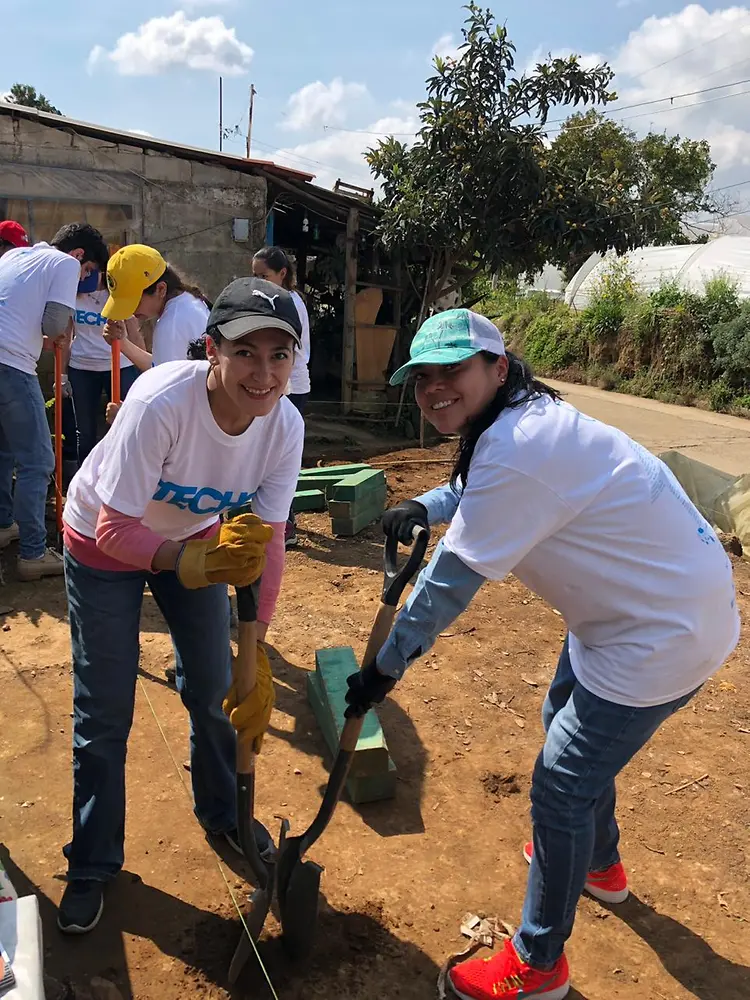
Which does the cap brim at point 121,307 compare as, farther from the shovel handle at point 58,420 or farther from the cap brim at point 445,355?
the cap brim at point 445,355

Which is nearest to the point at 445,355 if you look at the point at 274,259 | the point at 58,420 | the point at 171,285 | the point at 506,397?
the point at 506,397

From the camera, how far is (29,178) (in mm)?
7305

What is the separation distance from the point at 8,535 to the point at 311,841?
3677 mm

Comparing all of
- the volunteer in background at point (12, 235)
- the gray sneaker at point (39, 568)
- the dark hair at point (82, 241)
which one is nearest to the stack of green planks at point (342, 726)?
the gray sneaker at point (39, 568)

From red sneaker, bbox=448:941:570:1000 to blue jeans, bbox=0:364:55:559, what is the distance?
11.7ft

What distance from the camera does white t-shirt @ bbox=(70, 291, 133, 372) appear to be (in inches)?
199

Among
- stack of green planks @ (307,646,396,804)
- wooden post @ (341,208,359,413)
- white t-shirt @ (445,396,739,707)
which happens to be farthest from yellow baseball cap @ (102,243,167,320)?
wooden post @ (341,208,359,413)

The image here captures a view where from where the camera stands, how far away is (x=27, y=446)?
4480mm

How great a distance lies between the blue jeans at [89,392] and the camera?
5.19m

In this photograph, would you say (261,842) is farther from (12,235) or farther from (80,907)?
(12,235)

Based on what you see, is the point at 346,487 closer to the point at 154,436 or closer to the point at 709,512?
the point at 709,512

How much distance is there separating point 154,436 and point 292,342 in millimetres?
420

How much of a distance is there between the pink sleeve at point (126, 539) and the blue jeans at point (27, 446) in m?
2.90

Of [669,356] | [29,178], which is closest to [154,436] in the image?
[29,178]
